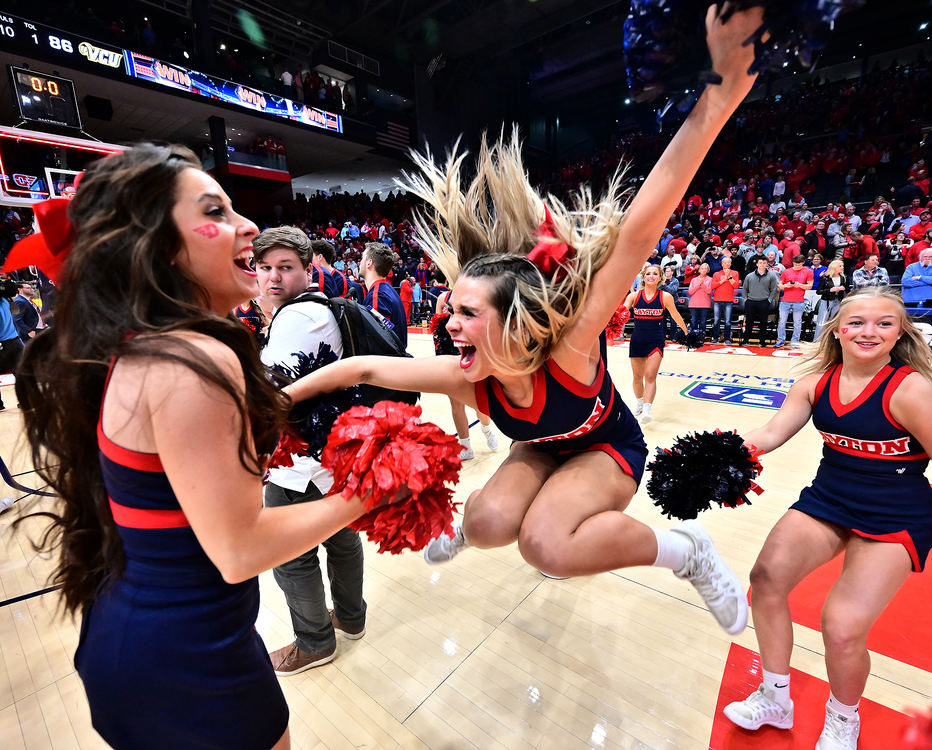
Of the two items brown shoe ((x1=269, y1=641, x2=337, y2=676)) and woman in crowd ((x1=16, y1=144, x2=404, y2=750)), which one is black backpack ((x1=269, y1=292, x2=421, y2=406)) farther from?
brown shoe ((x1=269, y1=641, x2=337, y2=676))

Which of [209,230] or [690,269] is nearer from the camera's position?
[209,230]

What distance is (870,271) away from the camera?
23.9ft

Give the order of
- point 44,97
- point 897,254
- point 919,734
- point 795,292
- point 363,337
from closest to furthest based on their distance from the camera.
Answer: point 919,734 → point 363,337 → point 44,97 → point 795,292 → point 897,254

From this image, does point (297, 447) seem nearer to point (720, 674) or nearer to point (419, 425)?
point (419, 425)

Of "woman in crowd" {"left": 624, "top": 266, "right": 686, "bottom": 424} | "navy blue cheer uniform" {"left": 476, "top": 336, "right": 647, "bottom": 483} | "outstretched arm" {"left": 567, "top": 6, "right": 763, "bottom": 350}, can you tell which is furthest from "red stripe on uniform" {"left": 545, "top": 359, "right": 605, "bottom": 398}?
"woman in crowd" {"left": 624, "top": 266, "right": 686, "bottom": 424}

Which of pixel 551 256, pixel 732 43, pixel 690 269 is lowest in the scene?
pixel 690 269

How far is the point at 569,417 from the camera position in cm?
141

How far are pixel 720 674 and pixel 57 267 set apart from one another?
2308 mm

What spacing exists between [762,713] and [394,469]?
148 cm

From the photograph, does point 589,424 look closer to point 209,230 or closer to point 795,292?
point 209,230

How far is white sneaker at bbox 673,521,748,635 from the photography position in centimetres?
137

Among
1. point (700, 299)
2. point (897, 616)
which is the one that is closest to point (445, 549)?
point (897, 616)

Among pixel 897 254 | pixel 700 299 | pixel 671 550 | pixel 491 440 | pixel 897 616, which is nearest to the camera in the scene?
pixel 671 550

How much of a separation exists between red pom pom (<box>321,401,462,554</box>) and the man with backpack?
2.25 feet
